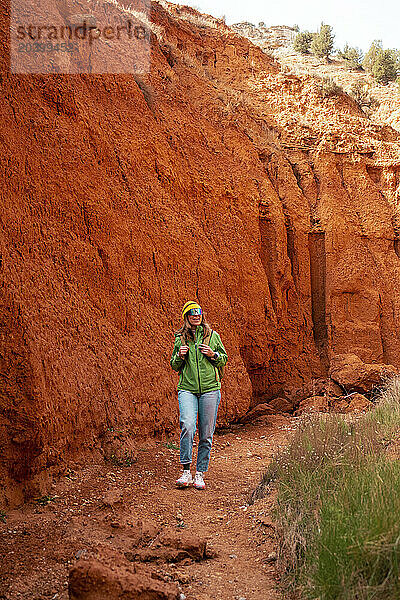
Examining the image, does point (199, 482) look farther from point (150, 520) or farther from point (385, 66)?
point (385, 66)

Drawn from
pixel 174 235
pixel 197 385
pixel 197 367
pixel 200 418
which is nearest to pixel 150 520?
pixel 200 418

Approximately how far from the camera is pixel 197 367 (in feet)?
18.2

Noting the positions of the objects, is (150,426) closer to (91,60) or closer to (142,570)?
(142,570)

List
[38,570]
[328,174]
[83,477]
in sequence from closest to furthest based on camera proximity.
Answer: [38,570] → [83,477] → [328,174]

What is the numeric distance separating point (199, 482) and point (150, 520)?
3.53 feet

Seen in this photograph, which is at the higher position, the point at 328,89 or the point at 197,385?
the point at 328,89

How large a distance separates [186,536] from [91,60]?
22.2 feet

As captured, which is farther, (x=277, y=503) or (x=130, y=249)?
(x=130, y=249)

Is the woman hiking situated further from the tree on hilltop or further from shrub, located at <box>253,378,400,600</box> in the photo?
the tree on hilltop

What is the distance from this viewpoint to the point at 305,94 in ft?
47.0

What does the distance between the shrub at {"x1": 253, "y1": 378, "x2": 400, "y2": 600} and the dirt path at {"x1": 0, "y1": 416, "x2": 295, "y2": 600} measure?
Result: 0.30 meters

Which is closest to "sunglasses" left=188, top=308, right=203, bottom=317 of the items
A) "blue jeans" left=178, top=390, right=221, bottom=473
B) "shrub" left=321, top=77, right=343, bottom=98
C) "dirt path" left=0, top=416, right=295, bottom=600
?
"blue jeans" left=178, top=390, right=221, bottom=473

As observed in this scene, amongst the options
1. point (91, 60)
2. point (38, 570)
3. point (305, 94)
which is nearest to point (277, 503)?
point (38, 570)

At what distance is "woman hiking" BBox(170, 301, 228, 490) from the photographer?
5.46 m
